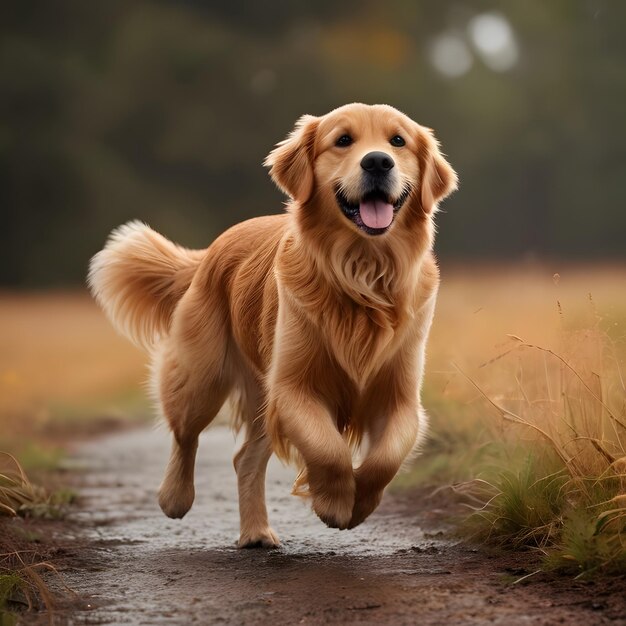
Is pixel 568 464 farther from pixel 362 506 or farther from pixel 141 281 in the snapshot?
pixel 141 281

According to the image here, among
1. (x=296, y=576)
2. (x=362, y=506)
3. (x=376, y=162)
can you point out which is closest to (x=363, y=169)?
(x=376, y=162)

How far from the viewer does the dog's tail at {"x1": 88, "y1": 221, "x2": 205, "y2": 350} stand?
5.73 m

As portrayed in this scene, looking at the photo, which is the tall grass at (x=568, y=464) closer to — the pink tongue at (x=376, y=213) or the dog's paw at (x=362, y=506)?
the dog's paw at (x=362, y=506)

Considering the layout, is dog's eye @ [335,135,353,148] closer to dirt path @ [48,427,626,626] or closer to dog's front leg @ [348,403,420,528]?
dog's front leg @ [348,403,420,528]

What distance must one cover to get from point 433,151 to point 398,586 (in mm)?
1900

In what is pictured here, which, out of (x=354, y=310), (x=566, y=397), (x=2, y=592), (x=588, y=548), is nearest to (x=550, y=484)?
(x=566, y=397)

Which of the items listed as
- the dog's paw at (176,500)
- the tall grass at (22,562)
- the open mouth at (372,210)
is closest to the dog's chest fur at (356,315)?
the open mouth at (372,210)

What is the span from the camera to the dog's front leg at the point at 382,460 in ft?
13.7

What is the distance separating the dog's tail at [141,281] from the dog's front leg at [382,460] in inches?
72.1

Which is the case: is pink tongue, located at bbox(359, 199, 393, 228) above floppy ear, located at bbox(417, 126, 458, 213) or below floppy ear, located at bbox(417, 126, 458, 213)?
below

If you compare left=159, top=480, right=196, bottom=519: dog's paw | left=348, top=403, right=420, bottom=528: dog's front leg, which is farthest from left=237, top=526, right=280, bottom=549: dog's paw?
left=348, top=403, right=420, bottom=528: dog's front leg

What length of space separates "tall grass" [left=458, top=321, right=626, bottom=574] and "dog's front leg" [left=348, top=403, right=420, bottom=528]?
0.39 m

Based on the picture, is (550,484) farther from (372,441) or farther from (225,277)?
(225,277)

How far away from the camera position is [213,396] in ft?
16.9
